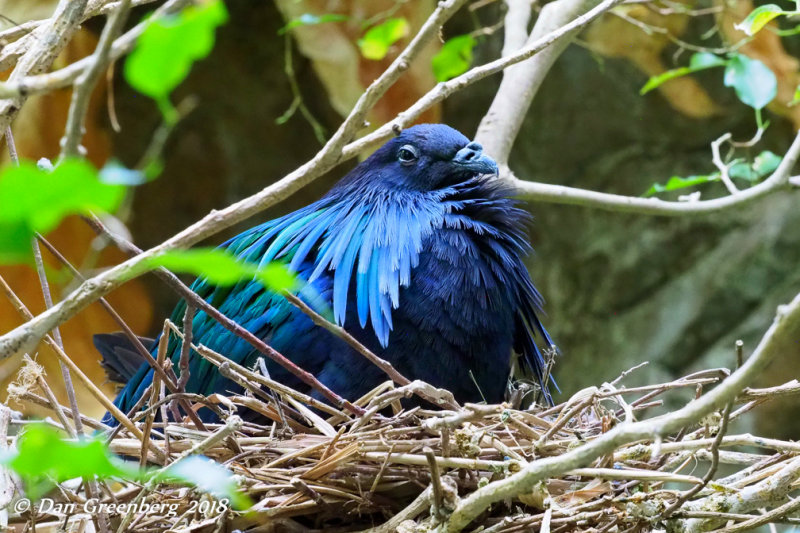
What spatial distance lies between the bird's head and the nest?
34.1 inches

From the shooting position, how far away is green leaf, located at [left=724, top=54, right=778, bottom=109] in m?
2.76

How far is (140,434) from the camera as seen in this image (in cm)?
169

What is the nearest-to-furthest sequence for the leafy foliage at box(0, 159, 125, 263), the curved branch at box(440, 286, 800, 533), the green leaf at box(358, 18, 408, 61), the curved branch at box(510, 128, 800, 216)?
the leafy foliage at box(0, 159, 125, 263)
the curved branch at box(440, 286, 800, 533)
the curved branch at box(510, 128, 800, 216)
the green leaf at box(358, 18, 408, 61)

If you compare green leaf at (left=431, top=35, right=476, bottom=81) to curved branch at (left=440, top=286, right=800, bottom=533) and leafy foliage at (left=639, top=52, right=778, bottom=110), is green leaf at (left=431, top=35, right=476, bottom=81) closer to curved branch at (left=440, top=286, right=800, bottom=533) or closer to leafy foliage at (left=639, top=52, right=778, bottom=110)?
leafy foliage at (left=639, top=52, right=778, bottom=110)

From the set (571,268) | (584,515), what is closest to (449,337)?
(584,515)

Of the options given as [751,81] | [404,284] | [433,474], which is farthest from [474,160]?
[433,474]

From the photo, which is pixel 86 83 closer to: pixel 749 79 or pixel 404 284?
pixel 404 284

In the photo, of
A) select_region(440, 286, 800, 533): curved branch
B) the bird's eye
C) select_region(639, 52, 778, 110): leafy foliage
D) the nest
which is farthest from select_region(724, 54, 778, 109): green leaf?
select_region(440, 286, 800, 533): curved branch

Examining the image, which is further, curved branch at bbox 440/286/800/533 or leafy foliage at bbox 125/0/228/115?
curved branch at bbox 440/286/800/533

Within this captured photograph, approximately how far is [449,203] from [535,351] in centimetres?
47

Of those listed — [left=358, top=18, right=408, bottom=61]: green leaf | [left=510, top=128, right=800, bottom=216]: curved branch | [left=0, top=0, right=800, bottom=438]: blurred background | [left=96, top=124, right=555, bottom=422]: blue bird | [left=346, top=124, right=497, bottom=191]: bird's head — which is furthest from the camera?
[left=0, top=0, right=800, bottom=438]: blurred background

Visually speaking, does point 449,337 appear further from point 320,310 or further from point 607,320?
point 607,320

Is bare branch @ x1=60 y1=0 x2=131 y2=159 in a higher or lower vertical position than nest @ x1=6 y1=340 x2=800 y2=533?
higher

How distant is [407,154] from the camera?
2535mm
